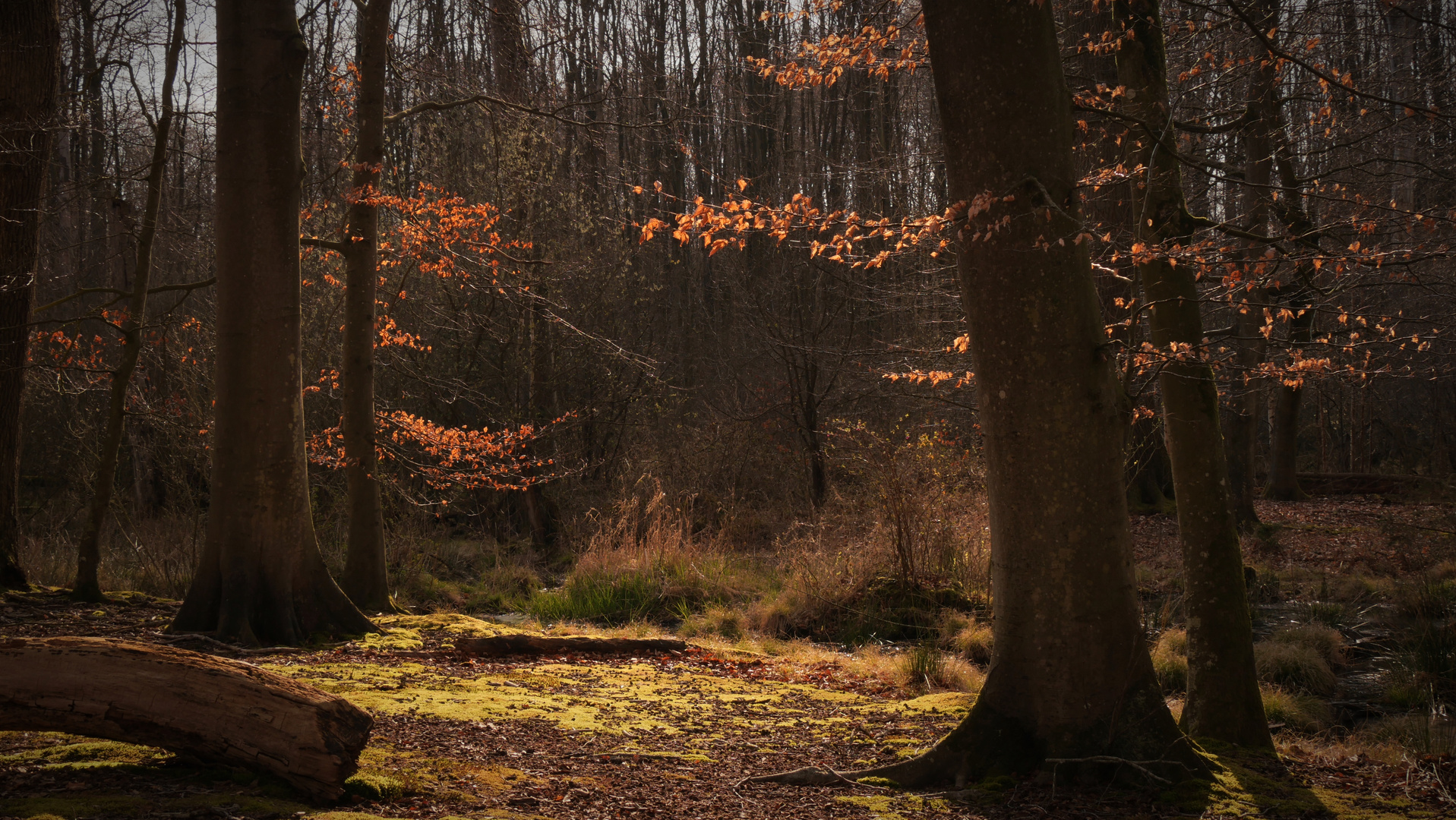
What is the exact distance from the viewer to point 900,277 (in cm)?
1688

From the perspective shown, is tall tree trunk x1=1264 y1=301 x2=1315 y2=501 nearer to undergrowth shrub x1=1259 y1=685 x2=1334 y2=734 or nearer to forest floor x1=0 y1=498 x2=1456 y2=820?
undergrowth shrub x1=1259 y1=685 x2=1334 y2=734

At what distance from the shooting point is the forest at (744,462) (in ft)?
12.1

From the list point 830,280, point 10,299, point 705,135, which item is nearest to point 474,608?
point 10,299

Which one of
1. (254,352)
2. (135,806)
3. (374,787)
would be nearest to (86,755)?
(135,806)

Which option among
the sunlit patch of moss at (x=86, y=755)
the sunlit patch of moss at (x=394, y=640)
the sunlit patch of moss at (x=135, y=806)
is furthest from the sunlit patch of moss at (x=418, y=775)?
the sunlit patch of moss at (x=394, y=640)

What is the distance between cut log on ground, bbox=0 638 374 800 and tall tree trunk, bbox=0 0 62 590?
5.62m

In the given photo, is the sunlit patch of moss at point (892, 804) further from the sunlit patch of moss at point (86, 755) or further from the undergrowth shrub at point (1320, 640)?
the undergrowth shrub at point (1320, 640)

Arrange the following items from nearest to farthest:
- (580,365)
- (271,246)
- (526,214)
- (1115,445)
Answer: (1115,445), (271,246), (526,214), (580,365)

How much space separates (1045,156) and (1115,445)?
1.21 meters

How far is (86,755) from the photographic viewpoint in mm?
3238

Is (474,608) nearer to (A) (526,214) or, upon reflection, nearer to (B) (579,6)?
(A) (526,214)

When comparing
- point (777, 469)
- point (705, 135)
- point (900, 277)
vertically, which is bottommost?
point (777, 469)

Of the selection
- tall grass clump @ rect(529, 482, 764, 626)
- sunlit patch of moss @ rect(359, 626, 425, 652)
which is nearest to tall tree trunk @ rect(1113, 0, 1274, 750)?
sunlit patch of moss @ rect(359, 626, 425, 652)

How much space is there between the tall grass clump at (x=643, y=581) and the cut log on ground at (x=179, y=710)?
271 inches
